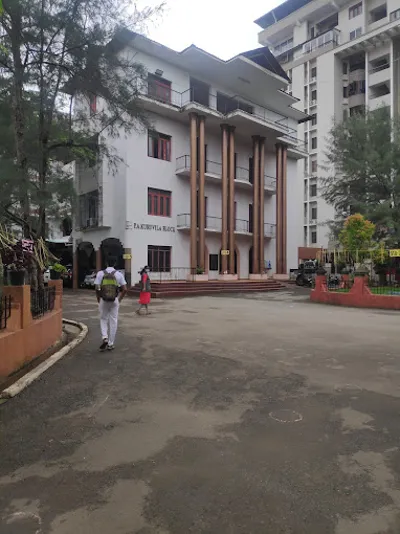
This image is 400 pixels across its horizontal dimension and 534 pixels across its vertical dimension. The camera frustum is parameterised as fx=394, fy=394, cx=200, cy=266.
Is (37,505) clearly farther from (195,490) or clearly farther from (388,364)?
(388,364)

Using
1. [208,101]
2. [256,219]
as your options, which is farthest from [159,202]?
[208,101]

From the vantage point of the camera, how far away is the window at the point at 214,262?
26520 mm

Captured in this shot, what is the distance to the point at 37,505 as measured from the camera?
2.39 metres

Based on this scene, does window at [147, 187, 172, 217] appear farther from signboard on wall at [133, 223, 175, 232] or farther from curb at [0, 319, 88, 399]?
curb at [0, 319, 88, 399]

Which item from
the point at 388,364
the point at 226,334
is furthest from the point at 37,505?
the point at 226,334

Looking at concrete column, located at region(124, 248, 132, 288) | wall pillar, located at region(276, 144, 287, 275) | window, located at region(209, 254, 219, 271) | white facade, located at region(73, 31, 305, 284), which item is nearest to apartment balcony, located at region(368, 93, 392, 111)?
white facade, located at region(73, 31, 305, 284)

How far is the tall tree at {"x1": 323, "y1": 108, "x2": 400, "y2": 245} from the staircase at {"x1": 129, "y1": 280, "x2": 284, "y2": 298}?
7.04 m

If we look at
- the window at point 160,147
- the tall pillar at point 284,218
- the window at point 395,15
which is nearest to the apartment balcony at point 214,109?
the window at point 160,147

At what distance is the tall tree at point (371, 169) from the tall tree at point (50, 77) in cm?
1707

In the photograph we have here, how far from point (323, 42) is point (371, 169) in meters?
26.4

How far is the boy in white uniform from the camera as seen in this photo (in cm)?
657

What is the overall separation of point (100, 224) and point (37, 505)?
2175 centimetres

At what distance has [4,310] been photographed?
5.12 m

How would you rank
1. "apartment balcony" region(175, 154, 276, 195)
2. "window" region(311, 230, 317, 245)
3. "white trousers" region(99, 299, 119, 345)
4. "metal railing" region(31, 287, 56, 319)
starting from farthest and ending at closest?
"window" region(311, 230, 317, 245) → "apartment balcony" region(175, 154, 276, 195) → "white trousers" region(99, 299, 119, 345) → "metal railing" region(31, 287, 56, 319)
